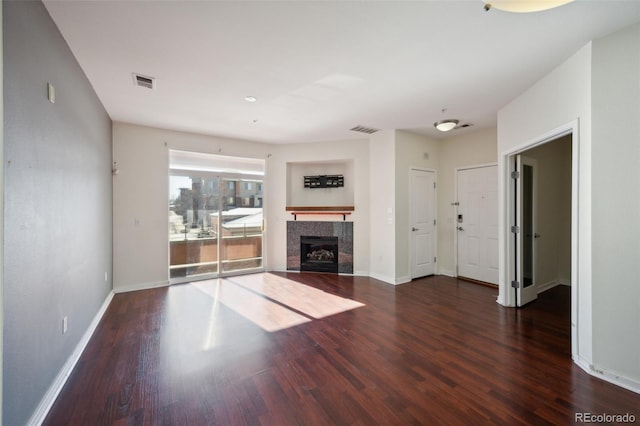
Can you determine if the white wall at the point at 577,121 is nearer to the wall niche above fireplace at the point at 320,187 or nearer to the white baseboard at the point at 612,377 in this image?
the white baseboard at the point at 612,377

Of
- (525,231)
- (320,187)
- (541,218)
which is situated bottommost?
(525,231)

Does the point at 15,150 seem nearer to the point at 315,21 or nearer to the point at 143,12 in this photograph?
the point at 143,12

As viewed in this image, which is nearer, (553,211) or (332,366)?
(332,366)

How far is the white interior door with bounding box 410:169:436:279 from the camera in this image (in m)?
5.03

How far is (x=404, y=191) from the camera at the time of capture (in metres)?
4.86

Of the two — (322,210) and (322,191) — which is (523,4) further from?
(322,191)

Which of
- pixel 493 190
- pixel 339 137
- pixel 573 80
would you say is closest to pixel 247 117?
pixel 339 137

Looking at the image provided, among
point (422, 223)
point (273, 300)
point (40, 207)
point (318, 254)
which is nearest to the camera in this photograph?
point (40, 207)

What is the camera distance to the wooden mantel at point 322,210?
212 inches

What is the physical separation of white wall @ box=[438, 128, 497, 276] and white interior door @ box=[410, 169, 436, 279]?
0.18 meters

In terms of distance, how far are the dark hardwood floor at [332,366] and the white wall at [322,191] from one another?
1857mm

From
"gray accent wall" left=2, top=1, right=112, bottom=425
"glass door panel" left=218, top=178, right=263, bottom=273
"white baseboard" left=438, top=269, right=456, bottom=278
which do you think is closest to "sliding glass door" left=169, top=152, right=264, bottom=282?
"glass door panel" left=218, top=178, right=263, bottom=273

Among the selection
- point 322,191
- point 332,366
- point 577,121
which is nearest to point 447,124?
point 577,121

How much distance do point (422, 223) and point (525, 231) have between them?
169 cm
